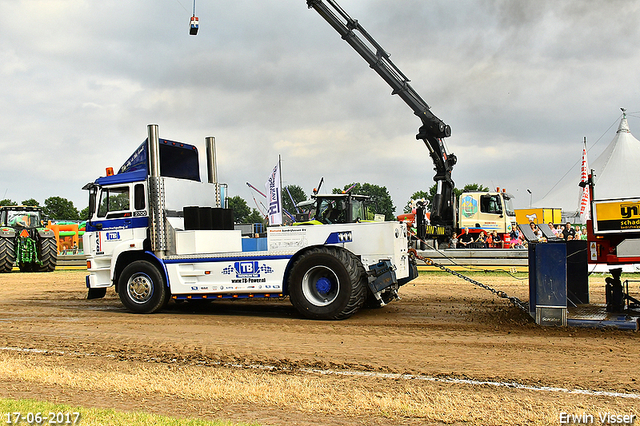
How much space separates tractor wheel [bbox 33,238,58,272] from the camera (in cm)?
2139

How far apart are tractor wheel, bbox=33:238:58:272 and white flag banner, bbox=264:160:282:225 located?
31.9 ft

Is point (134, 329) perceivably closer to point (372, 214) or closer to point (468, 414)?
point (468, 414)

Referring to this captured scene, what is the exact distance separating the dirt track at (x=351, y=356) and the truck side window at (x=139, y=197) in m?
1.99

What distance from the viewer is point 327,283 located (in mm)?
8836

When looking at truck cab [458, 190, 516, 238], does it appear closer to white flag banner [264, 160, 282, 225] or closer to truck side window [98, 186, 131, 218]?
white flag banner [264, 160, 282, 225]

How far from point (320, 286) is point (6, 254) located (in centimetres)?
1722

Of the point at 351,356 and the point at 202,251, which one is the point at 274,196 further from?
the point at 351,356

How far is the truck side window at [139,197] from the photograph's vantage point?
9.93m

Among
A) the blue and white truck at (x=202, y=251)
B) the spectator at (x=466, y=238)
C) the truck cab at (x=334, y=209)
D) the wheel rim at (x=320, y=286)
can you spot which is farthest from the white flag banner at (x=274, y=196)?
the spectator at (x=466, y=238)

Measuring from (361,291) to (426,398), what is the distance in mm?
3918

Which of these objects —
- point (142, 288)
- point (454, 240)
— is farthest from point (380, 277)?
point (454, 240)

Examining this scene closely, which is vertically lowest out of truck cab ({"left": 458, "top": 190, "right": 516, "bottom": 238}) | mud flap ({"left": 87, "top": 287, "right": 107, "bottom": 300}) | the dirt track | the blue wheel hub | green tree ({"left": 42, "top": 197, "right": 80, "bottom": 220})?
the dirt track

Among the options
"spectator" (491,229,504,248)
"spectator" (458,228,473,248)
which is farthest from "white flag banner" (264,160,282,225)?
"spectator" (491,229,504,248)

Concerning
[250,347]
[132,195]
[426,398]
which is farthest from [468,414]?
[132,195]
